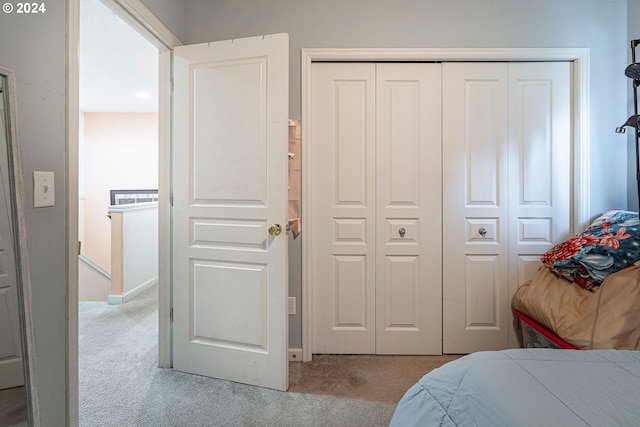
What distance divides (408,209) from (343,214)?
453 mm

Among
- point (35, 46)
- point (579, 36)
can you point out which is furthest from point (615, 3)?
point (35, 46)

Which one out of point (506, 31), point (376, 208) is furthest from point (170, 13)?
point (506, 31)

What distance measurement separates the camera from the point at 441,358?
6.70 ft

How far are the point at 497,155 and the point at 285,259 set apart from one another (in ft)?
5.25

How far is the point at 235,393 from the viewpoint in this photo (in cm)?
167

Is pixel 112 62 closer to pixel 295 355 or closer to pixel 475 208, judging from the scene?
pixel 295 355

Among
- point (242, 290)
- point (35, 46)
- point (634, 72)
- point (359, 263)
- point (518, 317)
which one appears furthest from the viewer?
point (359, 263)

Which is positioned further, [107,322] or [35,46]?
[107,322]

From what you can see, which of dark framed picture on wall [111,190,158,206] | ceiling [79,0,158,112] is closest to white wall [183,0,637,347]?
ceiling [79,0,158,112]

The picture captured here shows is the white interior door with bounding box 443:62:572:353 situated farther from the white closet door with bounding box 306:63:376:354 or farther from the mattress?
the mattress

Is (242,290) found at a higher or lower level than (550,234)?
lower

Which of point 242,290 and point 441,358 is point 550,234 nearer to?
point 441,358

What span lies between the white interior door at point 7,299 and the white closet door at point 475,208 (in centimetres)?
215

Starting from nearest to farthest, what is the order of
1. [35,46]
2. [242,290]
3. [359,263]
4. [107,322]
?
[35,46], [242,290], [359,263], [107,322]
